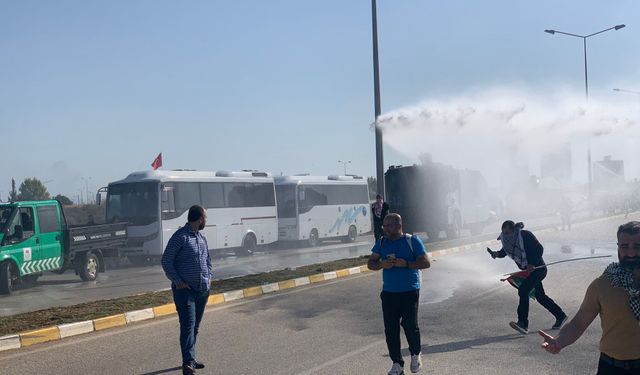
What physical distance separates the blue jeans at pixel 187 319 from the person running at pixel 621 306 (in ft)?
14.1

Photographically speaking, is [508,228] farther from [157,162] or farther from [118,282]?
[157,162]

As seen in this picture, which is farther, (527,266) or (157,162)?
(157,162)

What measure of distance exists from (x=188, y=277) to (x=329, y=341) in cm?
219

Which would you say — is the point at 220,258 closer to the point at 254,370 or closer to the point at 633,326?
the point at 254,370

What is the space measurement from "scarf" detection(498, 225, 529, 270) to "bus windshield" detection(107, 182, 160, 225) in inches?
588

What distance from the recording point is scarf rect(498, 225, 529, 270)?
8.80m

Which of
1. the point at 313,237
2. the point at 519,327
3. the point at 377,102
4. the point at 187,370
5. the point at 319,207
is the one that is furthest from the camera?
the point at 319,207

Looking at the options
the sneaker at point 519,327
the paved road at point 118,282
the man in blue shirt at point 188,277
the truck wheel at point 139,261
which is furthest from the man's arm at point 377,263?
the truck wheel at point 139,261

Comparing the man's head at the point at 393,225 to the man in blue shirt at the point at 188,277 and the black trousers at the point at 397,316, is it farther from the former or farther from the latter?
the man in blue shirt at the point at 188,277

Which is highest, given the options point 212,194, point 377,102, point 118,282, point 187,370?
point 377,102

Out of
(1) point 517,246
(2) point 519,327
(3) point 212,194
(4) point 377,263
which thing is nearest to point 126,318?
(4) point 377,263

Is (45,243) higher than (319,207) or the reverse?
the reverse

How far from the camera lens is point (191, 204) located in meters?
22.8

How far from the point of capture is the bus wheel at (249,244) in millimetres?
25234
